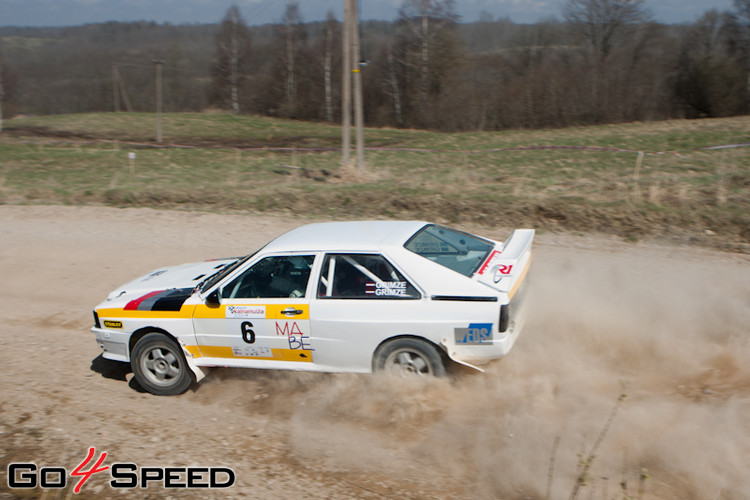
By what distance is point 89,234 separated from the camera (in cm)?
1302

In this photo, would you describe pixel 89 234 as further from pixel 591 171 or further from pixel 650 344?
pixel 591 171

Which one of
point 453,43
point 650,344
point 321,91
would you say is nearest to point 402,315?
point 650,344

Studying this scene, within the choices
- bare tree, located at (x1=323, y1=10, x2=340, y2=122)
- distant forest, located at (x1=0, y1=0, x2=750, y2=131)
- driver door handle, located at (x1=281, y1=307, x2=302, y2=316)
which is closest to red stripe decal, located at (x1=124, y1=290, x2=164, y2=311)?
driver door handle, located at (x1=281, y1=307, x2=302, y2=316)

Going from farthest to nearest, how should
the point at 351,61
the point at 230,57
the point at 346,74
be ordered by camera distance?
the point at 230,57, the point at 346,74, the point at 351,61

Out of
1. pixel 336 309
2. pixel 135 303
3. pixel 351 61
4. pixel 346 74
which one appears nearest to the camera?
pixel 336 309

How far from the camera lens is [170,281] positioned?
21.8ft

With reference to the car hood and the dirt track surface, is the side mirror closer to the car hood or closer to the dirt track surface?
the car hood

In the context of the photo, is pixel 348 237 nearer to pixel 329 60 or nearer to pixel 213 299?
pixel 213 299

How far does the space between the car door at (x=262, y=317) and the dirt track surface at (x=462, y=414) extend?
0.45 m

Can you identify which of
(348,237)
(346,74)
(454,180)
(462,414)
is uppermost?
(346,74)

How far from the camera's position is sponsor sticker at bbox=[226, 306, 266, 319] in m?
5.81

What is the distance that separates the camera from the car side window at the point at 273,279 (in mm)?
5836

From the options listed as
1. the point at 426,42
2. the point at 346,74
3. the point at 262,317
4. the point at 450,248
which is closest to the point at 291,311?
the point at 262,317

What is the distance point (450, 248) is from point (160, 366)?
3.08 meters
